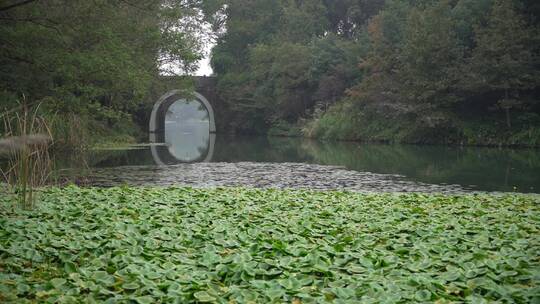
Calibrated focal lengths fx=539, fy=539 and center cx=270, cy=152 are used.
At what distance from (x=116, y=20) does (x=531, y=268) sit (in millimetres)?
9586

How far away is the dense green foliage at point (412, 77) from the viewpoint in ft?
65.4

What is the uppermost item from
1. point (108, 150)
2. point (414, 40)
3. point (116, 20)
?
point (414, 40)

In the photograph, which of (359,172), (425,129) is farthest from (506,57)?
(359,172)

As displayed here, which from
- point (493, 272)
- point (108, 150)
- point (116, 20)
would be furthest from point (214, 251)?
point (108, 150)

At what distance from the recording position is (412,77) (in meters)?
22.2

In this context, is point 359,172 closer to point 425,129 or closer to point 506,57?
point 506,57

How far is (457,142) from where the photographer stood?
21.8 meters

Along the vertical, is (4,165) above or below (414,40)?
below

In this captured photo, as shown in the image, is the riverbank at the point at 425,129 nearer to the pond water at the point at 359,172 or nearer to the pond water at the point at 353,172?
the pond water at the point at 353,172

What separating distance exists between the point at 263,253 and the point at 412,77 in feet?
64.6

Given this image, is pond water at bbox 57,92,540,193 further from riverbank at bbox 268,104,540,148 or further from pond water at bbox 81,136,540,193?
riverbank at bbox 268,104,540,148

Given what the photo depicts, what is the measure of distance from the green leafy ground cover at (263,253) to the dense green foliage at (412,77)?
15594mm

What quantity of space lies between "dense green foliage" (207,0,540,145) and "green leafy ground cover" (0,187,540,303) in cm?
1559

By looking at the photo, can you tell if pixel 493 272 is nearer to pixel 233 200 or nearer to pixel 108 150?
pixel 233 200
